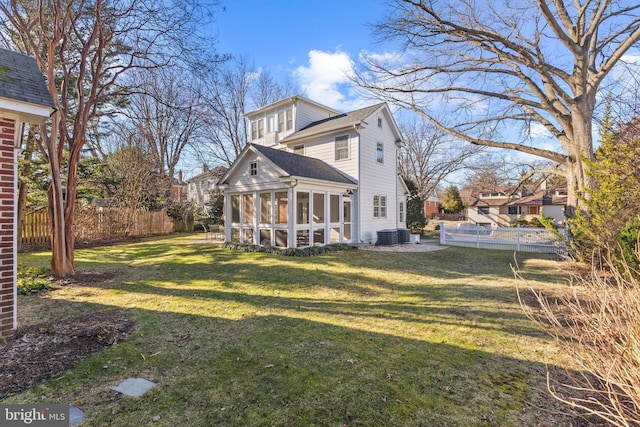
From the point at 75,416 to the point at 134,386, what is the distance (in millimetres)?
511

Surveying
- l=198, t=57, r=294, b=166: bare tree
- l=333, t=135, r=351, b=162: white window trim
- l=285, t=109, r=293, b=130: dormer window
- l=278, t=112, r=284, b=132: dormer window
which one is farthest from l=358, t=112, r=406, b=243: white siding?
l=198, t=57, r=294, b=166: bare tree

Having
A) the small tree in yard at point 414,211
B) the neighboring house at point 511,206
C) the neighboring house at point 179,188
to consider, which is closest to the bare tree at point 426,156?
the small tree in yard at point 414,211

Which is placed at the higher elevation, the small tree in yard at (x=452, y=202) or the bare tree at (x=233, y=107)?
the bare tree at (x=233, y=107)

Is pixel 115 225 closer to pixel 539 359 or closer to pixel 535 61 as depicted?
pixel 539 359

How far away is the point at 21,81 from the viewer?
456 cm

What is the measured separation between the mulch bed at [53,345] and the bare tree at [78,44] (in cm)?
414

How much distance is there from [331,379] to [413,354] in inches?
49.0

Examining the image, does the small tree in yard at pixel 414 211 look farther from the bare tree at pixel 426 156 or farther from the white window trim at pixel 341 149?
the white window trim at pixel 341 149

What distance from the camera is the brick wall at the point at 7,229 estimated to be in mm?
4027

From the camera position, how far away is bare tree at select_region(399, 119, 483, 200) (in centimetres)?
2741

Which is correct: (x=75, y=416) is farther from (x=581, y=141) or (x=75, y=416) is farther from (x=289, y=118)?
(x=289, y=118)

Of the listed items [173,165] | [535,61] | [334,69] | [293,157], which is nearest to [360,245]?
[293,157]

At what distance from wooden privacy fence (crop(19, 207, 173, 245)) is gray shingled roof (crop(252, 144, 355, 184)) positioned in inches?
361

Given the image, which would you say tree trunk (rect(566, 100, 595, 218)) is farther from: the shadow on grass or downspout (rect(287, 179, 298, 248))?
downspout (rect(287, 179, 298, 248))
